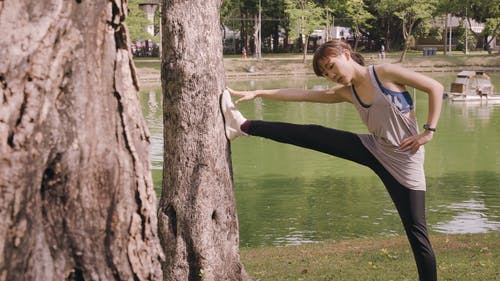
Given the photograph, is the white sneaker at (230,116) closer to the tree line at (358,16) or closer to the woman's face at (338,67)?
the woman's face at (338,67)

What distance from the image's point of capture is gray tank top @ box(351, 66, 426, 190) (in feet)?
13.5

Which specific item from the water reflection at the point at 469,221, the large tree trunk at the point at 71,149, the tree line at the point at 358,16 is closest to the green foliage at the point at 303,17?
the tree line at the point at 358,16

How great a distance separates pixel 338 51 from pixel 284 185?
985 cm

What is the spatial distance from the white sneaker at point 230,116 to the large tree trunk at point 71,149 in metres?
2.32

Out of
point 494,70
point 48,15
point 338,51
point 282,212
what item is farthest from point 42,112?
point 494,70

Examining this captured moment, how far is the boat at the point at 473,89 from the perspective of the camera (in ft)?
94.3

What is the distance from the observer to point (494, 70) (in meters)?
48.3

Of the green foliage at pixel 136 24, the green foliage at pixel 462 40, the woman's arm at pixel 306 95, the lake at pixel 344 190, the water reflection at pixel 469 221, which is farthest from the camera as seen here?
the green foliage at pixel 462 40

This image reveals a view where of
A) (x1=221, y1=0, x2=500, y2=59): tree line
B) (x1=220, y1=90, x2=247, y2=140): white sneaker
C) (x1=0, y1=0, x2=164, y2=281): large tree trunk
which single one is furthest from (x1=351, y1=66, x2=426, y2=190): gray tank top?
(x1=221, y1=0, x2=500, y2=59): tree line

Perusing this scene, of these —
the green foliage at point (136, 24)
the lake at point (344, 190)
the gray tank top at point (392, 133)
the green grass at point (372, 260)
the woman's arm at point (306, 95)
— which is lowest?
the lake at point (344, 190)

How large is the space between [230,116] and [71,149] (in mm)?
2567

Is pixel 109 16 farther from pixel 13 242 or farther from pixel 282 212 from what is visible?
pixel 282 212

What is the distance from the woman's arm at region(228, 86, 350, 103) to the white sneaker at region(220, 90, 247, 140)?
0.09 meters

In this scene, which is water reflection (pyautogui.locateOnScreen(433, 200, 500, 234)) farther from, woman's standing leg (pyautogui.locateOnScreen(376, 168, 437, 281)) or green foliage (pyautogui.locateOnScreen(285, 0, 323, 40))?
green foliage (pyautogui.locateOnScreen(285, 0, 323, 40))
